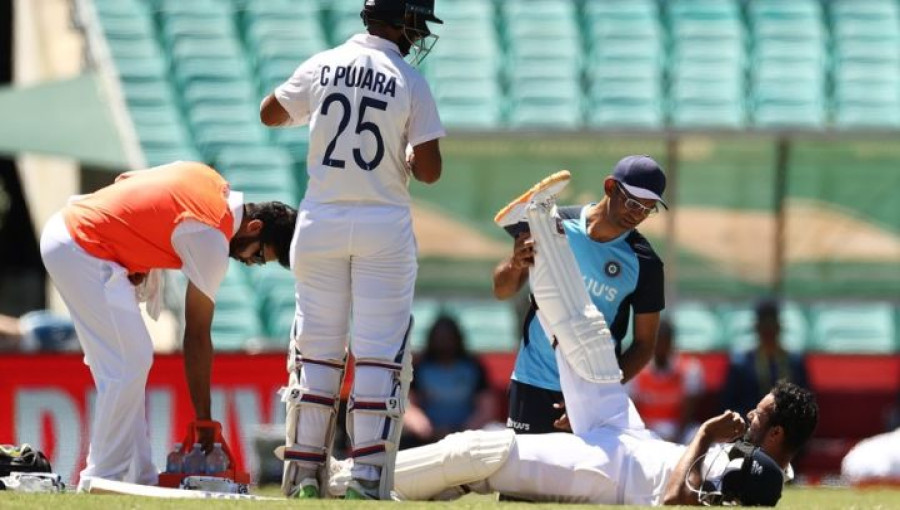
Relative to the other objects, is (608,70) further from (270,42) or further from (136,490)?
(136,490)

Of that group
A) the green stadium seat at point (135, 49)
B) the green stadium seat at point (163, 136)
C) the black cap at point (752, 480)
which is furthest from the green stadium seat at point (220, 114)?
the black cap at point (752, 480)

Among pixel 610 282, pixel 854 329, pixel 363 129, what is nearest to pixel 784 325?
pixel 854 329

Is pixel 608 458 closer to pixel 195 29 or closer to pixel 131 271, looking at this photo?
pixel 131 271

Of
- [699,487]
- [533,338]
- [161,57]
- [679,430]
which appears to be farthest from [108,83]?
[699,487]

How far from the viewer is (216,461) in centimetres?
730

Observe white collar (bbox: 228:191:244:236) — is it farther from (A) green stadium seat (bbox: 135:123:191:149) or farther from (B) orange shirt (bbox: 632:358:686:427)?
(A) green stadium seat (bbox: 135:123:191:149)

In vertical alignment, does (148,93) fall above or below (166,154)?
above

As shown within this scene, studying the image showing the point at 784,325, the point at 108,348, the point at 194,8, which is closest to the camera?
the point at 108,348

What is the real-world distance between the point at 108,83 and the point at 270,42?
1.60m

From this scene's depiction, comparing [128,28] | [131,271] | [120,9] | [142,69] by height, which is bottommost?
[131,271]

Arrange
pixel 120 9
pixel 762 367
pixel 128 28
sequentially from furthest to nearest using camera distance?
pixel 120 9 → pixel 128 28 → pixel 762 367

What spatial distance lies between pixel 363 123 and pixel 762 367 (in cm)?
584

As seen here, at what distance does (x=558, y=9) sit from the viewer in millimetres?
17469

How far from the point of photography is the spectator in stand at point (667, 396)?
1207cm
